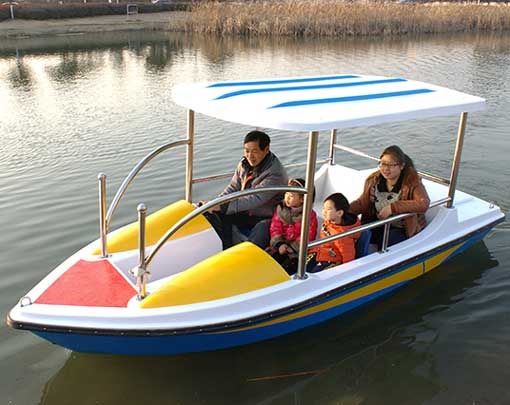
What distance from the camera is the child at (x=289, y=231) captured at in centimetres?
418

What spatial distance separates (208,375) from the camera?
3.88 m

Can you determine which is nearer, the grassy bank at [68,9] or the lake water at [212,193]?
the lake water at [212,193]

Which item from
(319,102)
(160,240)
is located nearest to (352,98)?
(319,102)

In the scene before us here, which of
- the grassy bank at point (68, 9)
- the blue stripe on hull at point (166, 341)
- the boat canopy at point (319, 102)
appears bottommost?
the blue stripe on hull at point (166, 341)

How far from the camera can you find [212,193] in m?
7.33

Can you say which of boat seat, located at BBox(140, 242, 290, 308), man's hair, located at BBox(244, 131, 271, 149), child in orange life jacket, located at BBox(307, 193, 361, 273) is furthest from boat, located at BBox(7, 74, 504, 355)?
man's hair, located at BBox(244, 131, 271, 149)

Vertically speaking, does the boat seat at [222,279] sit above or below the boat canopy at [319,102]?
below

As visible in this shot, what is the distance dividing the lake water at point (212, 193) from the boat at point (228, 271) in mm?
318

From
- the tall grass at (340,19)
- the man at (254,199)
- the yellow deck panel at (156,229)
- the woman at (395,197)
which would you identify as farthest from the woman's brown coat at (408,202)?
the tall grass at (340,19)

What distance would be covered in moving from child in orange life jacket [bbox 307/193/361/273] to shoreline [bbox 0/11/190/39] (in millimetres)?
24395

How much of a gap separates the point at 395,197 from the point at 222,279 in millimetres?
1824

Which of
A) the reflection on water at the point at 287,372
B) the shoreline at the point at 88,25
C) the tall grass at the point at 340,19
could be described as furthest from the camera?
the shoreline at the point at 88,25

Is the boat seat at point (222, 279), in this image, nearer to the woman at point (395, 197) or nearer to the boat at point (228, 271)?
the boat at point (228, 271)

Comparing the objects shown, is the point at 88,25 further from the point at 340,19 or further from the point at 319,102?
the point at 319,102
